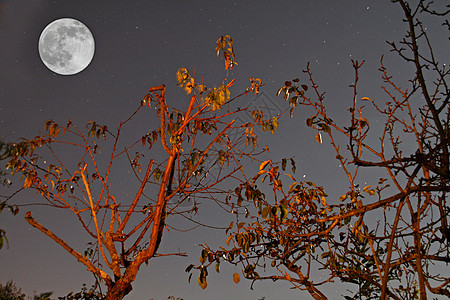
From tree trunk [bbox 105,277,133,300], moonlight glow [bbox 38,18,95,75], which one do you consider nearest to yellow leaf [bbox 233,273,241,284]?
tree trunk [bbox 105,277,133,300]

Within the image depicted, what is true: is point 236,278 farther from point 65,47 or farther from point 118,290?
point 65,47

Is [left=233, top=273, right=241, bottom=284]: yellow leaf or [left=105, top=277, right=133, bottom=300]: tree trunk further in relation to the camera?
[left=105, top=277, right=133, bottom=300]: tree trunk

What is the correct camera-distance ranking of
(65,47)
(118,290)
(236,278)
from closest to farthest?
(236,278)
(118,290)
(65,47)

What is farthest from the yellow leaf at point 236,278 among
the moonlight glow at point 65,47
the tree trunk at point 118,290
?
the moonlight glow at point 65,47

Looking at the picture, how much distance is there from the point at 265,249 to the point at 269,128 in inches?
47.2

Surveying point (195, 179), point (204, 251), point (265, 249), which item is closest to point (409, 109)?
point (265, 249)

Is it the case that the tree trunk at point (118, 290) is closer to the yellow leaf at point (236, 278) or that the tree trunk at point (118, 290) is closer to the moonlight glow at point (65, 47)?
the yellow leaf at point (236, 278)

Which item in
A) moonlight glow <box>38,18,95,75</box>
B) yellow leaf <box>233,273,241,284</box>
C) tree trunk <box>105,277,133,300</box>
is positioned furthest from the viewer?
moonlight glow <box>38,18,95,75</box>

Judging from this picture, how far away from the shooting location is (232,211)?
10.3 feet

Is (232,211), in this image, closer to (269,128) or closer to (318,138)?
(269,128)

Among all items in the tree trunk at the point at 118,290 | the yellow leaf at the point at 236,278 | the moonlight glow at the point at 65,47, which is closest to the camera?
the yellow leaf at the point at 236,278

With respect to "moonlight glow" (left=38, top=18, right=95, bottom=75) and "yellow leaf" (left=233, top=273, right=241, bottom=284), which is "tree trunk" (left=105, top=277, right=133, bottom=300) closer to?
"yellow leaf" (left=233, top=273, right=241, bottom=284)

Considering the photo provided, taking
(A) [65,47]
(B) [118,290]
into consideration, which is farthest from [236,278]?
(A) [65,47]

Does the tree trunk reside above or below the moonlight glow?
below
